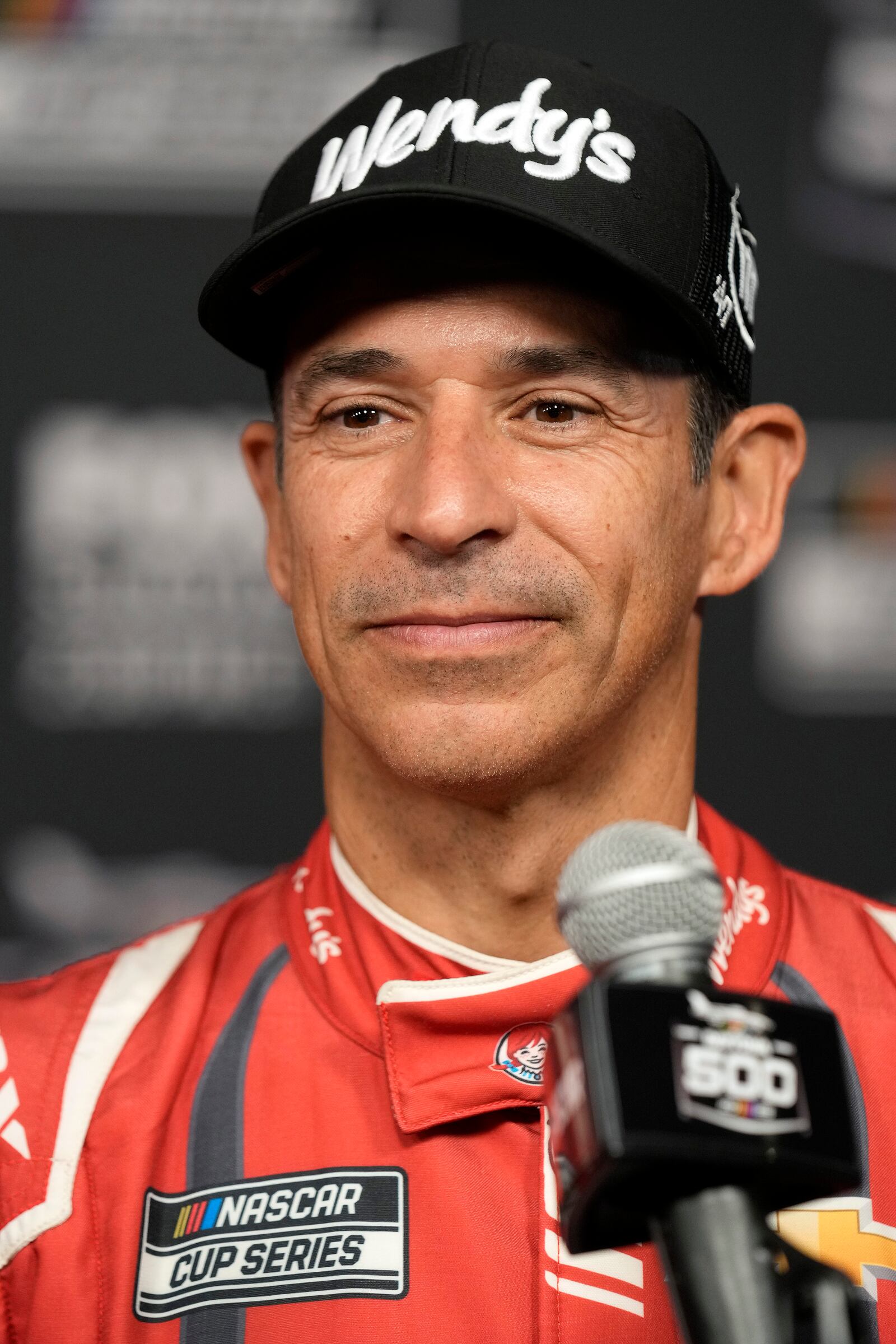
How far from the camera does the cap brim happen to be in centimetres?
113

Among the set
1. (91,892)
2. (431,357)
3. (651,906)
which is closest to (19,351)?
(91,892)

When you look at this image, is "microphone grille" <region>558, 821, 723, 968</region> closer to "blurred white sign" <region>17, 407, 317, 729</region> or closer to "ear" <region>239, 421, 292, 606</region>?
"ear" <region>239, 421, 292, 606</region>

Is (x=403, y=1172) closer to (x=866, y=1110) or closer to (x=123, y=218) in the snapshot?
(x=866, y=1110)

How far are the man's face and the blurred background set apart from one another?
106 centimetres

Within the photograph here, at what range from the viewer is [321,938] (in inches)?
51.9

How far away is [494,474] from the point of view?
1157 millimetres

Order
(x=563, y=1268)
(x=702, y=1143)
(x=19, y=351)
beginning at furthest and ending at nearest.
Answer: (x=19, y=351) < (x=563, y=1268) < (x=702, y=1143)

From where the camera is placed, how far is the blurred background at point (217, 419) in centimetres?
222

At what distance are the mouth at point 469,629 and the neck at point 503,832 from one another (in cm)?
13

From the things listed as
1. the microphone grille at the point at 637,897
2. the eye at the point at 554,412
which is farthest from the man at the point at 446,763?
the microphone grille at the point at 637,897

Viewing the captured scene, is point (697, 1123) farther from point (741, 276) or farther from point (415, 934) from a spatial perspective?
point (741, 276)

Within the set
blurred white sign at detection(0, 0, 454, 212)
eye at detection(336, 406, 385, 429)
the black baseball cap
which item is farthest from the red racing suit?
blurred white sign at detection(0, 0, 454, 212)

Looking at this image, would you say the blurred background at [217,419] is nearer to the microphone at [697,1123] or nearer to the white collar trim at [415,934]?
the white collar trim at [415,934]

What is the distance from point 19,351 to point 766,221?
1.11 metres
